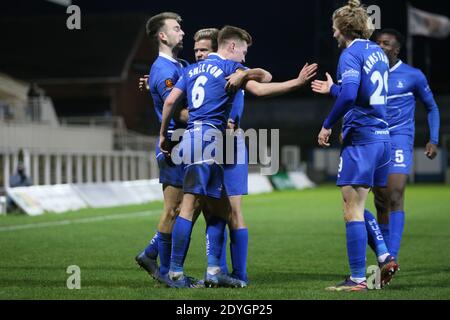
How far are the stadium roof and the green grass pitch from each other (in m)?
30.0

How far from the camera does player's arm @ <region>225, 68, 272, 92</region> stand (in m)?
7.71

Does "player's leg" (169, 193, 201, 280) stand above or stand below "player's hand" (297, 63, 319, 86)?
below

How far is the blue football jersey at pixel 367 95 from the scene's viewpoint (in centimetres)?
778

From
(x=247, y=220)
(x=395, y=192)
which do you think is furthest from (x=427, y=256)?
(x=247, y=220)

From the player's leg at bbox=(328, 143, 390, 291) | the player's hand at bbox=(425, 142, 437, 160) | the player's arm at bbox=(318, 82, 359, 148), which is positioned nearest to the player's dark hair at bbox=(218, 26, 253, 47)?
the player's arm at bbox=(318, 82, 359, 148)

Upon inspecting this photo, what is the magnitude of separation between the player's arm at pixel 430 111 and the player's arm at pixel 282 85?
250 cm

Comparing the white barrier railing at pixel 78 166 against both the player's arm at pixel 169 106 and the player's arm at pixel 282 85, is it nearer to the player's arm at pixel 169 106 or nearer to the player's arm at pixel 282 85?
the player's arm at pixel 169 106

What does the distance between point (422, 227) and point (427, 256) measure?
18.0 ft

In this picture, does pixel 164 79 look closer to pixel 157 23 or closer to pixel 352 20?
pixel 157 23

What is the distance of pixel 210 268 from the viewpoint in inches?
318

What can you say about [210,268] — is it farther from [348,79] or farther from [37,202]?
[37,202]

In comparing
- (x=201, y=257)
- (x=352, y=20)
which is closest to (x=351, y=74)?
(x=352, y=20)

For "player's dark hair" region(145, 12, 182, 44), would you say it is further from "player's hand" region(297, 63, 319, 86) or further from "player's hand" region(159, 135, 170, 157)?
"player's hand" region(297, 63, 319, 86)

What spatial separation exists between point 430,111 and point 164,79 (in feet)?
10.1
